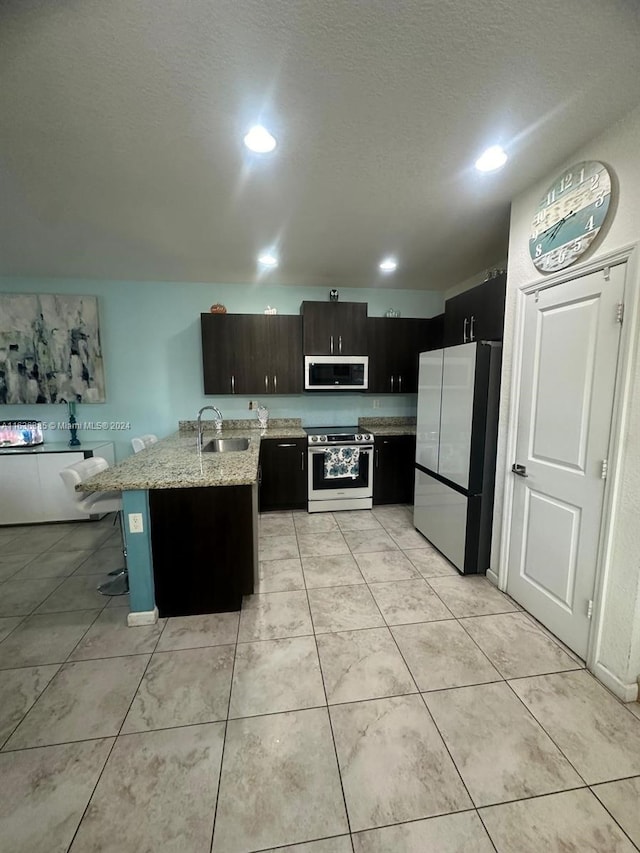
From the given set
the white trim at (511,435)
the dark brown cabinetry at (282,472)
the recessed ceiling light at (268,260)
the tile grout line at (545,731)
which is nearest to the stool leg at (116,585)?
the dark brown cabinetry at (282,472)

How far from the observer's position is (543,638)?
189 cm

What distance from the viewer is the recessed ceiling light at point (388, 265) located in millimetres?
3207

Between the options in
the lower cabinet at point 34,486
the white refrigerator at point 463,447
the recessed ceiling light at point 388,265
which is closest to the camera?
the white refrigerator at point 463,447

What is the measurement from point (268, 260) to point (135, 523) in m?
2.59

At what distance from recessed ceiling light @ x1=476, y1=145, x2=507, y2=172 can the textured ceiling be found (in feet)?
0.16

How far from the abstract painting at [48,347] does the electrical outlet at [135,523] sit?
8.52 feet

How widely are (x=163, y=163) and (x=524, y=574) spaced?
127 inches

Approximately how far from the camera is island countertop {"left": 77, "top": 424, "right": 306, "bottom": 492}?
1.85 metres

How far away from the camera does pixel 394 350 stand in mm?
4027

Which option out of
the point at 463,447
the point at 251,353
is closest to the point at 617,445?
the point at 463,447

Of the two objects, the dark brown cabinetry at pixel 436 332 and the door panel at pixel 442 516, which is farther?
the dark brown cabinetry at pixel 436 332

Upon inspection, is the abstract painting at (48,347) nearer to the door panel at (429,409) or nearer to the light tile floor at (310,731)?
the light tile floor at (310,731)

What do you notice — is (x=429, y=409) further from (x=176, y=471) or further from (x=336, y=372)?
A: (x=176, y=471)

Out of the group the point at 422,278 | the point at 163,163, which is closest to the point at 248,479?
the point at 163,163
